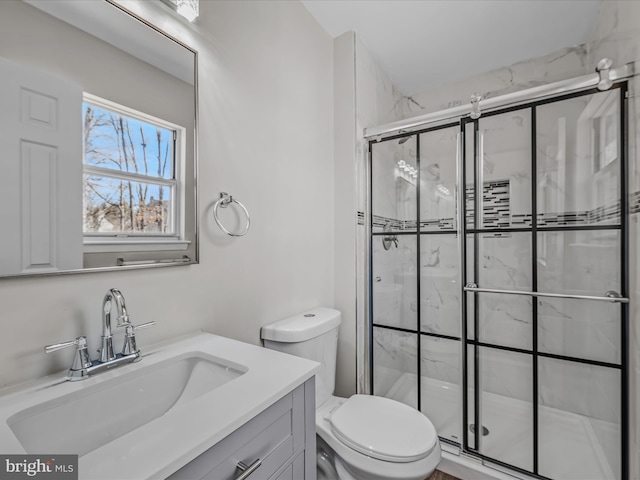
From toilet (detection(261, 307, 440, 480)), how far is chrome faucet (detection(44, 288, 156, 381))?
1.88 ft

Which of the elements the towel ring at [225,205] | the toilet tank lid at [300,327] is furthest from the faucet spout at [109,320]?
the toilet tank lid at [300,327]

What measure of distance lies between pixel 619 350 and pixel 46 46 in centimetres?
230

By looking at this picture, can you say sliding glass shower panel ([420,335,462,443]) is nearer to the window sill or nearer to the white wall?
the white wall

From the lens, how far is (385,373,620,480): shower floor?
141 centimetres

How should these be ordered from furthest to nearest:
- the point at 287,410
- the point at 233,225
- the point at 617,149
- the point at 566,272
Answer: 1. the point at 566,272
2. the point at 617,149
3. the point at 233,225
4. the point at 287,410

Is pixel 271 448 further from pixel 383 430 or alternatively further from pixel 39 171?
pixel 39 171

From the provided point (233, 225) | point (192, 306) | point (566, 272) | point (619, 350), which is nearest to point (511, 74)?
point (566, 272)

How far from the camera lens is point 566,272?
4.98 ft

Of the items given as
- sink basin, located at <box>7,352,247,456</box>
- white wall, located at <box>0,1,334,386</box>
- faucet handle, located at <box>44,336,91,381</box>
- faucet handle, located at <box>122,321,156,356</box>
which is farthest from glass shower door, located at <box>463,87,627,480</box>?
faucet handle, located at <box>44,336,91,381</box>

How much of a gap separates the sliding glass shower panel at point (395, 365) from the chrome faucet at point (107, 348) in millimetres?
1361

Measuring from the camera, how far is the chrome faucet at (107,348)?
2.38 feet

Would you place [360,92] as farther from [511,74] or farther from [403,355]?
[403,355]

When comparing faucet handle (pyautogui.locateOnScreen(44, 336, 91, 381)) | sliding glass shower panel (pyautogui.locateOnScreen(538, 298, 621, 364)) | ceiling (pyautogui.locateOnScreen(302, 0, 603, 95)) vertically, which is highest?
ceiling (pyautogui.locateOnScreen(302, 0, 603, 95))

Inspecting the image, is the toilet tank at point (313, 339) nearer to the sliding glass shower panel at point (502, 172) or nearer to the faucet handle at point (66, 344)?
the faucet handle at point (66, 344)
